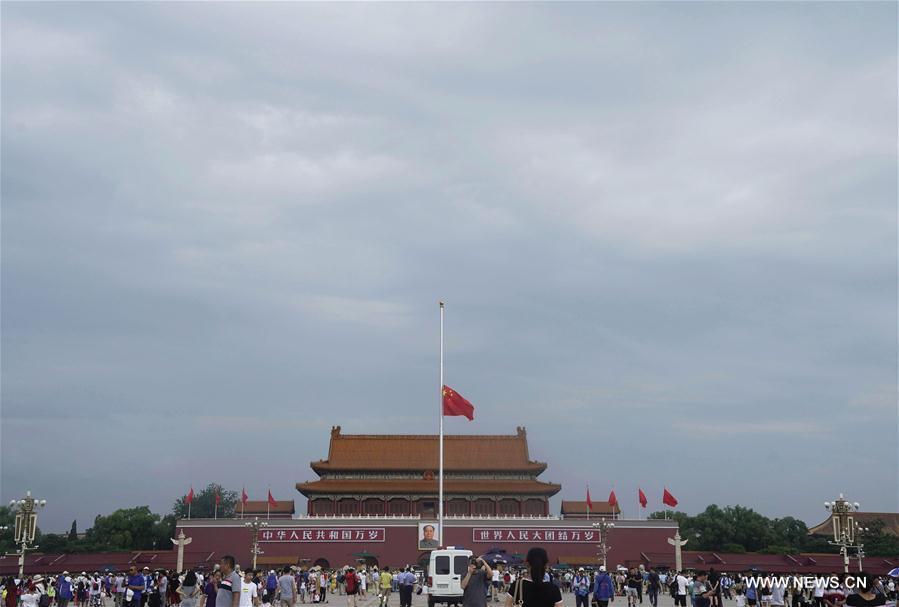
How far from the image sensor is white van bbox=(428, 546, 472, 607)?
74.0 ft

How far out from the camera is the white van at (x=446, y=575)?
888 inches

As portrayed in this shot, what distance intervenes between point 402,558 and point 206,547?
38.1ft

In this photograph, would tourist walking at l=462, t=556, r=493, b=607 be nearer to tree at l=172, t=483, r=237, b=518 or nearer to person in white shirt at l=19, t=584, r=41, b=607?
person in white shirt at l=19, t=584, r=41, b=607

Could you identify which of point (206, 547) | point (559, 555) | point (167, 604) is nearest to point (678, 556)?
point (559, 555)

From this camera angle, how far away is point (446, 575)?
22734 millimetres

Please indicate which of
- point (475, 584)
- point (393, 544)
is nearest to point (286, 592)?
point (475, 584)

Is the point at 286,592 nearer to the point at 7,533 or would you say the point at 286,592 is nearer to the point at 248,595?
the point at 248,595

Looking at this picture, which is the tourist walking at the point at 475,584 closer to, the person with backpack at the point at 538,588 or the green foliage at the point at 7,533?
the person with backpack at the point at 538,588

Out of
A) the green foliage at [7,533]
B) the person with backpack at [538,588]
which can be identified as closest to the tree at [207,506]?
the green foliage at [7,533]

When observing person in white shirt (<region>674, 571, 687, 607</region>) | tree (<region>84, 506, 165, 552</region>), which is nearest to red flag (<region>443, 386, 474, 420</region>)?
person in white shirt (<region>674, 571, 687, 607</region>)

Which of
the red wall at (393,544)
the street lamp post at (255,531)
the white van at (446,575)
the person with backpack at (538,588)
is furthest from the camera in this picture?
the red wall at (393,544)

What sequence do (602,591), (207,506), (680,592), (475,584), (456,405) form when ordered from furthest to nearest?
1. (207,506)
2. (456,405)
3. (680,592)
4. (602,591)
5. (475,584)

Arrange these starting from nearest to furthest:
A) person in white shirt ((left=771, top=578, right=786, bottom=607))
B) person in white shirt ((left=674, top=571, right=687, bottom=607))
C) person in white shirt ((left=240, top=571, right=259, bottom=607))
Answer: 1. person in white shirt ((left=240, top=571, right=259, bottom=607))
2. person in white shirt ((left=771, top=578, right=786, bottom=607))
3. person in white shirt ((left=674, top=571, right=687, bottom=607))

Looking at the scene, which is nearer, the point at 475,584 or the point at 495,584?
the point at 475,584
